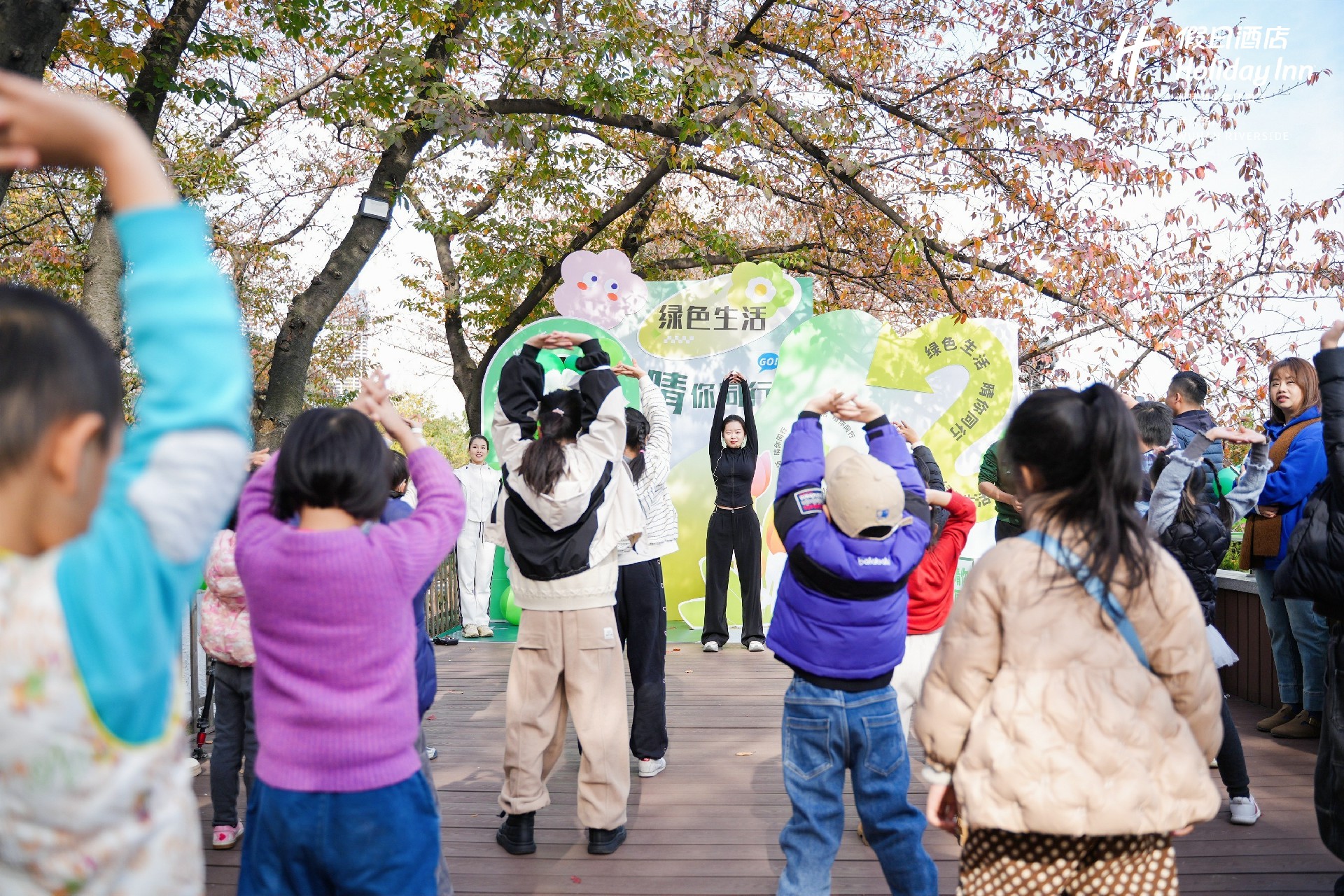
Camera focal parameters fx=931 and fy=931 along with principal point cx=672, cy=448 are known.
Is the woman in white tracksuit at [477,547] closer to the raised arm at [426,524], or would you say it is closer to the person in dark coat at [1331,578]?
the raised arm at [426,524]

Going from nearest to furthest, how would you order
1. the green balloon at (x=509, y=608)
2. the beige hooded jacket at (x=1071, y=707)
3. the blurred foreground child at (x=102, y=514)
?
the blurred foreground child at (x=102, y=514) → the beige hooded jacket at (x=1071, y=707) → the green balloon at (x=509, y=608)

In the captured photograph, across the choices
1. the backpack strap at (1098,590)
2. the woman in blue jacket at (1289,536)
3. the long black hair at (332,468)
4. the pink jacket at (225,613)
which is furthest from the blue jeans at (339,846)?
the woman in blue jacket at (1289,536)

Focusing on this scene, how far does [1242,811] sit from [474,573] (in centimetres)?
592

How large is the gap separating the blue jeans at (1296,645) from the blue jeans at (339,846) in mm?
4234

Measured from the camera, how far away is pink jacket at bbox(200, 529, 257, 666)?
343 centimetres

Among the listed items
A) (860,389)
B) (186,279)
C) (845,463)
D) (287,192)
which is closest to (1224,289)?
(860,389)

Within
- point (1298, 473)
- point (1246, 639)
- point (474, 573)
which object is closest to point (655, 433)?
point (1298, 473)

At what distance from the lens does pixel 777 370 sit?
26.8ft

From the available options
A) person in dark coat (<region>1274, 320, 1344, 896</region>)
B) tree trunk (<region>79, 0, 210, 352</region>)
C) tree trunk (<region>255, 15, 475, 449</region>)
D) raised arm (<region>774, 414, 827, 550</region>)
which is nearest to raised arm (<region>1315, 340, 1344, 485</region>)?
person in dark coat (<region>1274, 320, 1344, 896</region>)

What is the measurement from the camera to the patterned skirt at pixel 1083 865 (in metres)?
1.83

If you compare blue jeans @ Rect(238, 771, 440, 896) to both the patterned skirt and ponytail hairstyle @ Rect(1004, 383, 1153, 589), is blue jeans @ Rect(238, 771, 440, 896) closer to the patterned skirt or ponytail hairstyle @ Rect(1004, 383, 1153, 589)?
the patterned skirt

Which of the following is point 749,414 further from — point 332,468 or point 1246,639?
point 332,468

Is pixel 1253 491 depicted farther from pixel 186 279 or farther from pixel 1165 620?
pixel 186 279

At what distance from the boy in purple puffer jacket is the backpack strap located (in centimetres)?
72
